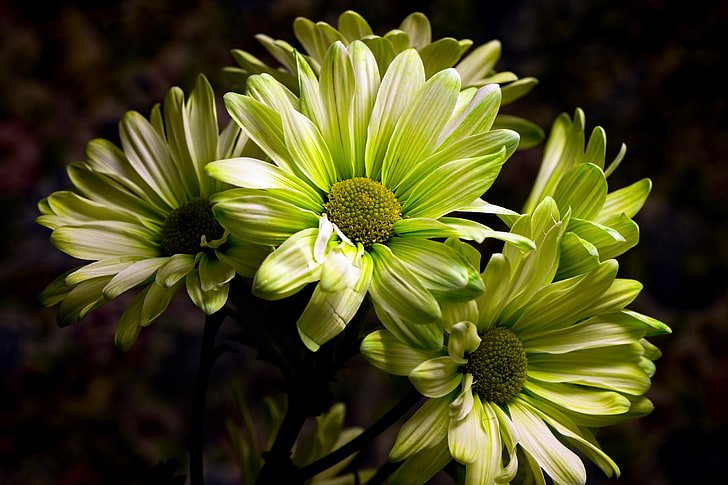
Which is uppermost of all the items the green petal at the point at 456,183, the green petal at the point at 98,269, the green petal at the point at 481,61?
the green petal at the point at 481,61

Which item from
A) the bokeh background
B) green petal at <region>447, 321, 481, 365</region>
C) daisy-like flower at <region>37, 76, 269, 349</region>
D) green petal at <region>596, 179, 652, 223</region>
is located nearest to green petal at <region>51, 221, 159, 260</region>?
daisy-like flower at <region>37, 76, 269, 349</region>

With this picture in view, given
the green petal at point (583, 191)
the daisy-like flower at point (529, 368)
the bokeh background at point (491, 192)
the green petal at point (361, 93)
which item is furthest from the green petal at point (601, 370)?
the bokeh background at point (491, 192)

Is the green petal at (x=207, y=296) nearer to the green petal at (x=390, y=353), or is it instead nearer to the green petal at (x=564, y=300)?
the green petal at (x=390, y=353)

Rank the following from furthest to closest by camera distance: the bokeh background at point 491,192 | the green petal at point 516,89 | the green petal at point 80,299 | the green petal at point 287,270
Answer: the bokeh background at point 491,192 < the green petal at point 516,89 < the green petal at point 80,299 < the green petal at point 287,270

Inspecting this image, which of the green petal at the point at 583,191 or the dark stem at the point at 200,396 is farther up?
the green petal at the point at 583,191

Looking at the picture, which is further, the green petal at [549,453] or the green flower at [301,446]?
the green flower at [301,446]

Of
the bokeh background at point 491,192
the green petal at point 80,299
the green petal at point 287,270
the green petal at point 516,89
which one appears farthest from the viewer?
the bokeh background at point 491,192
